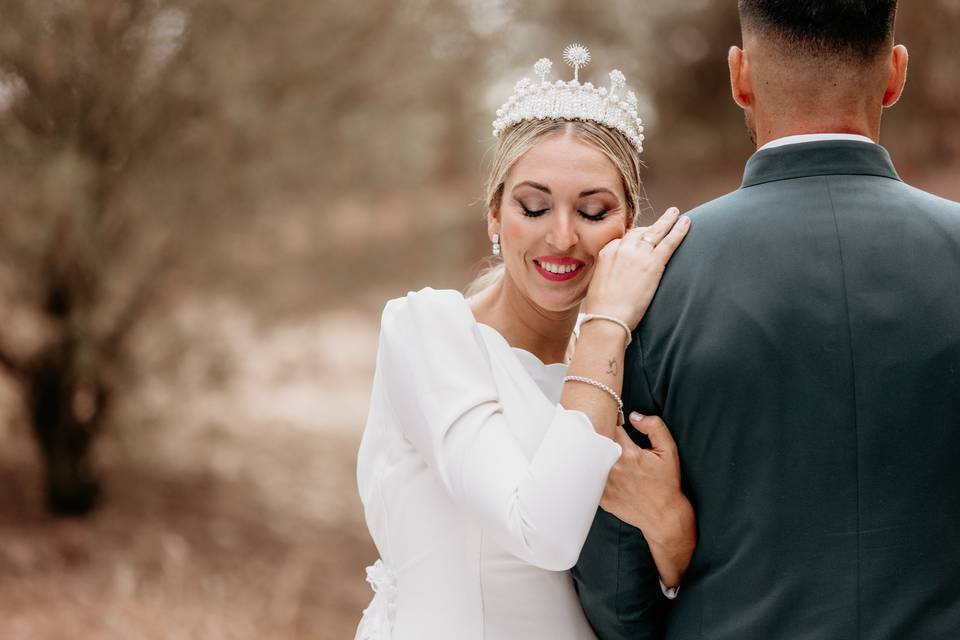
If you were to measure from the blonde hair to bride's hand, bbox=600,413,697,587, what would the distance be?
750 mm

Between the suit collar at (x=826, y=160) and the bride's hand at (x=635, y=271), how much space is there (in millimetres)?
210

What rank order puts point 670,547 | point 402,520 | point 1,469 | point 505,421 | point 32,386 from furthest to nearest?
point 1,469, point 32,386, point 402,520, point 505,421, point 670,547

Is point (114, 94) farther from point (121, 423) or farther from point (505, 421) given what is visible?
point (505, 421)

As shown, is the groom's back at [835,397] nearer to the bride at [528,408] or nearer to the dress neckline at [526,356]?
the bride at [528,408]

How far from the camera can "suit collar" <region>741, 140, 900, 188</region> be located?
6.22 ft

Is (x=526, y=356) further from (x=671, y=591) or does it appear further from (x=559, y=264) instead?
(x=671, y=591)

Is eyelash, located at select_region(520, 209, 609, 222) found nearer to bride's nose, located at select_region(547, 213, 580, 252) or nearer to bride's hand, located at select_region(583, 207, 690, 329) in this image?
bride's nose, located at select_region(547, 213, 580, 252)

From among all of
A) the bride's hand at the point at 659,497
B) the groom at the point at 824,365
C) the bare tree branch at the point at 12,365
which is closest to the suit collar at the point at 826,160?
the groom at the point at 824,365

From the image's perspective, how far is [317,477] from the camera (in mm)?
8320

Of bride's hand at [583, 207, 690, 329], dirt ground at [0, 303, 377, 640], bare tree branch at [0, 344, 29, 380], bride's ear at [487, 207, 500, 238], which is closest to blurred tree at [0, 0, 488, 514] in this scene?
bare tree branch at [0, 344, 29, 380]

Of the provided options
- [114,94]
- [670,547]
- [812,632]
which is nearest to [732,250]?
[670,547]

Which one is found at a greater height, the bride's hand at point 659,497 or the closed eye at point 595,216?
the closed eye at point 595,216

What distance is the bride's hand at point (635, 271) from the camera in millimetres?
2045

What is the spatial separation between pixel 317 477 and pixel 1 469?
94.7 inches
